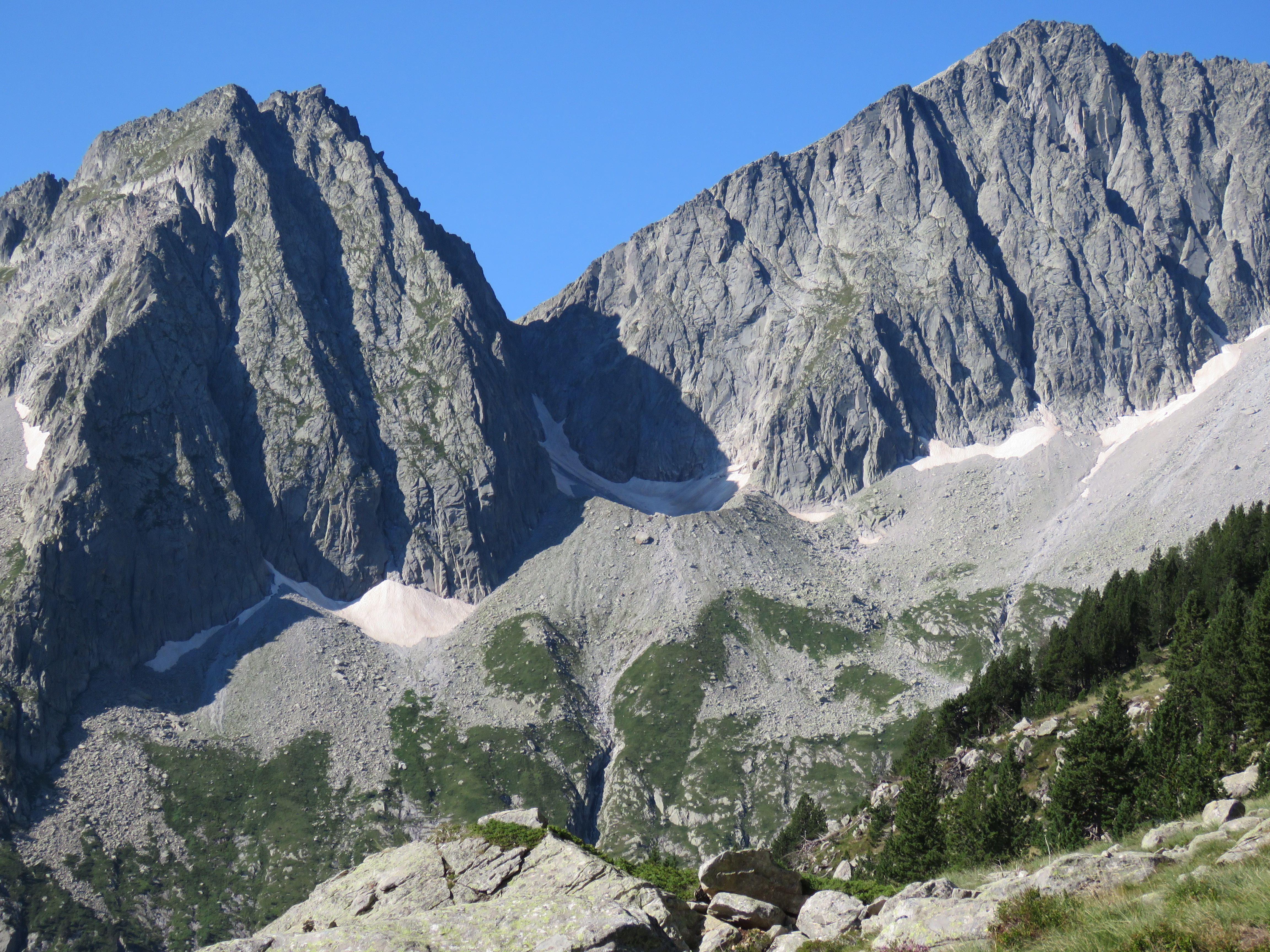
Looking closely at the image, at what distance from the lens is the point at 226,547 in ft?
622

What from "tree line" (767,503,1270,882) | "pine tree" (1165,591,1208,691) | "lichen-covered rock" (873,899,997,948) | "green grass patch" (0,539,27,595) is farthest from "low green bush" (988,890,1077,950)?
"green grass patch" (0,539,27,595)

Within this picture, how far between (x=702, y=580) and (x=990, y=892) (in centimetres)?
16997

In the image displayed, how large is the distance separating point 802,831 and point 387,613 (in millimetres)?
122216

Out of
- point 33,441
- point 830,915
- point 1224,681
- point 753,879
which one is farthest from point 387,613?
point 830,915

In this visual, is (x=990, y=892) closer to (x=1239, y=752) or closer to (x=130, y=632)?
(x=1239, y=752)

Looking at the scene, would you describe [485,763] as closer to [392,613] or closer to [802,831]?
[392,613]

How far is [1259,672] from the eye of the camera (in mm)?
53656

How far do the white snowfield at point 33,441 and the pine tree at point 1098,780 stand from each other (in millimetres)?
188283

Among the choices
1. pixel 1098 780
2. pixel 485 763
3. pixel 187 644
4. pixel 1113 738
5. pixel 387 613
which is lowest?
pixel 1098 780

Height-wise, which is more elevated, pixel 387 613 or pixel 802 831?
pixel 387 613

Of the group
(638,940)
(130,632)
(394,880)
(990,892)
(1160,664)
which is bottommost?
(1160,664)

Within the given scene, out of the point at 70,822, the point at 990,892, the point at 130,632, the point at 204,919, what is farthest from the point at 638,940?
the point at 130,632

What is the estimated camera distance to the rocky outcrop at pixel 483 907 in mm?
20953

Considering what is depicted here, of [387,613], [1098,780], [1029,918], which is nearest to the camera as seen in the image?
[1029,918]
